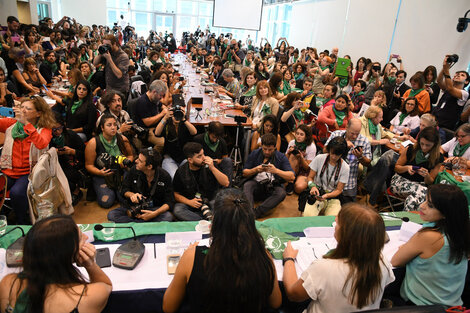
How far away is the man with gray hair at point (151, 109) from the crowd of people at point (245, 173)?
0.05 feet

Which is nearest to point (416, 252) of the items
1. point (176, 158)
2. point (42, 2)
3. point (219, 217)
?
point (219, 217)

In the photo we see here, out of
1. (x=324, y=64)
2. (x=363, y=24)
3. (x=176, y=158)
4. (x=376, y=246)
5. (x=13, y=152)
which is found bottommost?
(x=176, y=158)

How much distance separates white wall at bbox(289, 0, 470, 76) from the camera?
6.11 meters

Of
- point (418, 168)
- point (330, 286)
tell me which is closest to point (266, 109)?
point (418, 168)

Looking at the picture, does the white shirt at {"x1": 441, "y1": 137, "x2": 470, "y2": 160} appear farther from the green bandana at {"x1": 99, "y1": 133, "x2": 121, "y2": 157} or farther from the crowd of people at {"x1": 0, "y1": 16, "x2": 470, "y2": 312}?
the green bandana at {"x1": 99, "y1": 133, "x2": 121, "y2": 157}

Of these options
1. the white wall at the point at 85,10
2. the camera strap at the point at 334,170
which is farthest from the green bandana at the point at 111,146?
the white wall at the point at 85,10

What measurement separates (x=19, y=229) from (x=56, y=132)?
4.84 ft

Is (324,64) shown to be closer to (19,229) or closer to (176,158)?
(176,158)

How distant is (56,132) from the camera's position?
3.07 meters

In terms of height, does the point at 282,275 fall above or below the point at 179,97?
below

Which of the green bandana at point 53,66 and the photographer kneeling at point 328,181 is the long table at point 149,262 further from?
the green bandana at point 53,66

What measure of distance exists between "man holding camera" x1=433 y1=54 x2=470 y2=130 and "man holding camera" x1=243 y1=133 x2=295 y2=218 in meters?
3.11

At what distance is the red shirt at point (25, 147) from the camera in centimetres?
259

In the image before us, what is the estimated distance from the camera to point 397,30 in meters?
7.61
